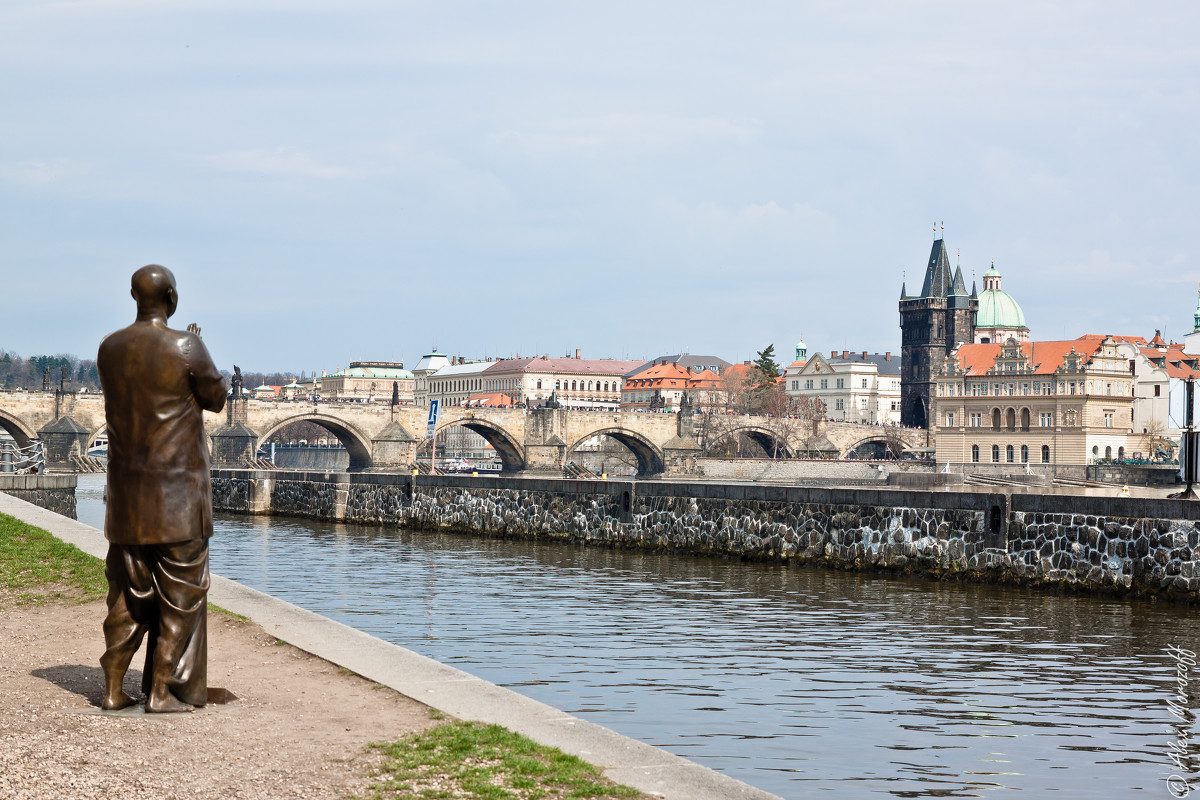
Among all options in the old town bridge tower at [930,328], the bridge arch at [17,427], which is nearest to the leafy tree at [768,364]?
the old town bridge tower at [930,328]

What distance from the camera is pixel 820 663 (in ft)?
42.6

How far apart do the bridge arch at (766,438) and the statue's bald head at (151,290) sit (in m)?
→ 95.4

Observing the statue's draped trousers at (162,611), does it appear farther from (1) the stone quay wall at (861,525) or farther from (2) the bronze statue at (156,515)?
(1) the stone quay wall at (861,525)

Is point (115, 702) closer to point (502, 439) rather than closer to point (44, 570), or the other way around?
point (44, 570)

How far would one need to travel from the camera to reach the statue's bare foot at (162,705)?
7.49 m

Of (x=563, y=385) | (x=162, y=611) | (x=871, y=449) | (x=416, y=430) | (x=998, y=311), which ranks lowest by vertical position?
(x=162, y=611)

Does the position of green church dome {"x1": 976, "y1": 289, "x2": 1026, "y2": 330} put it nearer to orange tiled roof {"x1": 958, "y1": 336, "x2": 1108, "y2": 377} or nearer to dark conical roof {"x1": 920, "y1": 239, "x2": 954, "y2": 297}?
dark conical roof {"x1": 920, "y1": 239, "x2": 954, "y2": 297}

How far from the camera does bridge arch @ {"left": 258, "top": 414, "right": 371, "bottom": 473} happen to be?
80562mm

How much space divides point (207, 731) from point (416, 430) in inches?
3167

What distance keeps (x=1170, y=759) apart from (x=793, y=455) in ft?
Answer: 317

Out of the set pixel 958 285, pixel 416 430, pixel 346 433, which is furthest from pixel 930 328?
pixel 346 433

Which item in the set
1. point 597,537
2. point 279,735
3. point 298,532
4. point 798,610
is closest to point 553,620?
point 798,610

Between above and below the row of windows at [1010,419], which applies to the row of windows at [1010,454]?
below

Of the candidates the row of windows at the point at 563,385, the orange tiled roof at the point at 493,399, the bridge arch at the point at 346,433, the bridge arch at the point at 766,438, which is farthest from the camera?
the row of windows at the point at 563,385
